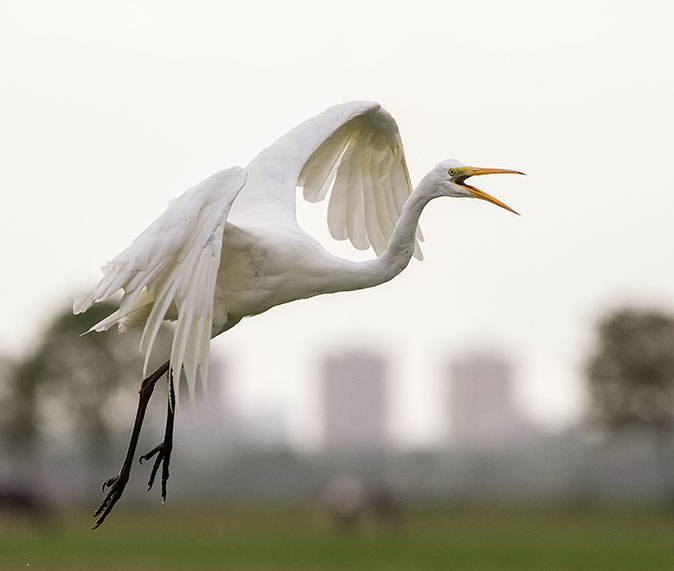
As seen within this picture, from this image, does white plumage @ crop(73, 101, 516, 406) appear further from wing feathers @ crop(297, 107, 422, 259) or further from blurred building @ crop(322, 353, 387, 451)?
blurred building @ crop(322, 353, 387, 451)

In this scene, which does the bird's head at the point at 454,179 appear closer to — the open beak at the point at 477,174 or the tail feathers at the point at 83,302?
the open beak at the point at 477,174

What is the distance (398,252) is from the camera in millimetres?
11297

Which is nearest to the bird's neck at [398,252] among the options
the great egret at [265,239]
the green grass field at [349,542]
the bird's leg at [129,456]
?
the great egret at [265,239]

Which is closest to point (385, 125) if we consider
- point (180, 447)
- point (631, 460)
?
point (631, 460)

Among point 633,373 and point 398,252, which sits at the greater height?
point 398,252

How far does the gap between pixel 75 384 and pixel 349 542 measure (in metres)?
23.1

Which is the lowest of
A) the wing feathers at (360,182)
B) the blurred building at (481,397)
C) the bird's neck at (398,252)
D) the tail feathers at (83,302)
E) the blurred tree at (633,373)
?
the blurred building at (481,397)

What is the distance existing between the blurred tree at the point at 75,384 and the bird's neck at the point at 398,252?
153 ft

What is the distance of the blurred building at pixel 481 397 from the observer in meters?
150

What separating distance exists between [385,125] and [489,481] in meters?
48.3

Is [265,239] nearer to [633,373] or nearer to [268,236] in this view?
[268,236]

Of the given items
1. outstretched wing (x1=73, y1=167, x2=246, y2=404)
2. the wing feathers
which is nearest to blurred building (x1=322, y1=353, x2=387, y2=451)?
the wing feathers

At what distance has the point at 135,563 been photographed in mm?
29875

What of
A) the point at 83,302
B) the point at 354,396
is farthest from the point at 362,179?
the point at 354,396
